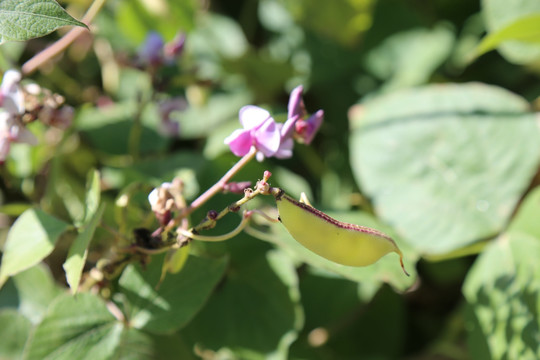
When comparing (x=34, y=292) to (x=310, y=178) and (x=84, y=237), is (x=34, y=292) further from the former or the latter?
(x=310, y=178)

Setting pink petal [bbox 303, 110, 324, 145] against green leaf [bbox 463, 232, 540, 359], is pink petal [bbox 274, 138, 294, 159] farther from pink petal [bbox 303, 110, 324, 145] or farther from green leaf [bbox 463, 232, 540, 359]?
green leaf [bbox 463, 232, 540, 359]

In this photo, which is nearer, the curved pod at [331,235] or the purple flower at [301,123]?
the curved pod at [331,235]

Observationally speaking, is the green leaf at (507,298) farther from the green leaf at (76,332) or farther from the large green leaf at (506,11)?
the green leaf at (76,332)

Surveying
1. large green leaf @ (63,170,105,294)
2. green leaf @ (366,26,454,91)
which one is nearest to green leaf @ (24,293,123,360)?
large green leaf @ (63,170,105,294)

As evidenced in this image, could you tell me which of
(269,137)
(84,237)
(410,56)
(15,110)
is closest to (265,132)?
(269,137)

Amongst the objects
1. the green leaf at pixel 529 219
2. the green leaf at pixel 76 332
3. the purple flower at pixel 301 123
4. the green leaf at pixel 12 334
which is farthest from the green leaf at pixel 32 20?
the green leaf at pixel 529 219

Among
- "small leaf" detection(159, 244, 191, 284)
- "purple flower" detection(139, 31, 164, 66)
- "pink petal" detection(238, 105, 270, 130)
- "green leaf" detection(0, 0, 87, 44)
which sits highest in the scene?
"green leaf" detection(0, 0, 87, 44)
